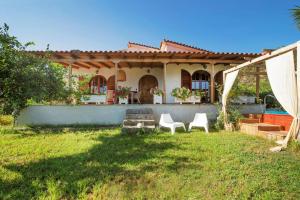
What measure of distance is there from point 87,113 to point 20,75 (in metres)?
6.02

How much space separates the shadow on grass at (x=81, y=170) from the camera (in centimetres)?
470

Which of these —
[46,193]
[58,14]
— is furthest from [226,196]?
[58,14]

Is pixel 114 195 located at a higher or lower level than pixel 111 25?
lower

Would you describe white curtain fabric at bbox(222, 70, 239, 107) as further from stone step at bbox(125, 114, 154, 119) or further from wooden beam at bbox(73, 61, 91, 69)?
wooden beam at bbox(73, 61, 91, 69)

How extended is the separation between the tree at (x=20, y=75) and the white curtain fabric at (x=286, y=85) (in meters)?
6.27

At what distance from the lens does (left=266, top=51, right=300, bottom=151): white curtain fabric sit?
6293 millimetres

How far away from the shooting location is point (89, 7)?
39.2ft

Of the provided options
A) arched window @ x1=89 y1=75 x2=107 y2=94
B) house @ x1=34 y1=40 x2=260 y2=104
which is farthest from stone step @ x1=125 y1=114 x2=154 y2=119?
arched window @ x1=89 y1=75 x2=107 y2=94

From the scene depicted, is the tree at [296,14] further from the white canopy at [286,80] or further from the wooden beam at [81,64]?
the wooden beam at [81,64]

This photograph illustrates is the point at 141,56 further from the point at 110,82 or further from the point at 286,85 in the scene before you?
the point at 286,85

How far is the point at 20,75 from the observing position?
6.14 meters

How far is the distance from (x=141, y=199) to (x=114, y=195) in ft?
1.67

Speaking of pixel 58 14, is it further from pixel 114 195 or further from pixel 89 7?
pixel 114 195

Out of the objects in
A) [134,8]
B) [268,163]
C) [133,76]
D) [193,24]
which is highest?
[193,24]
